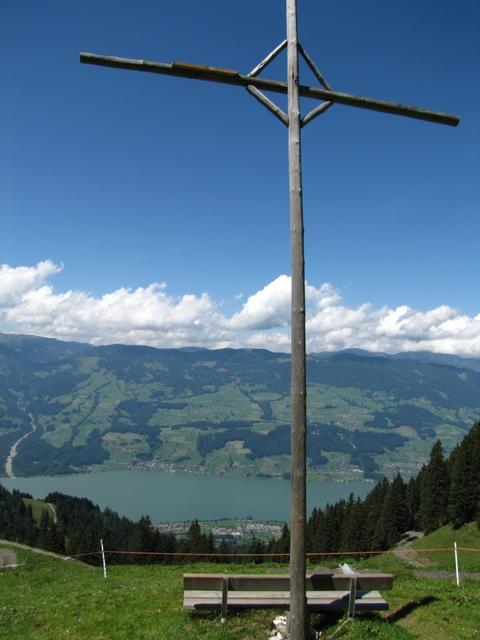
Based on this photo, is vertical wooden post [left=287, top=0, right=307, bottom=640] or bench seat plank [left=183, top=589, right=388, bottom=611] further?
bench seat plank [left=183, top=589, right=388, bottom=611]

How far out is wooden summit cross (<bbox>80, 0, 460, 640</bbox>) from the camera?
21.7ft

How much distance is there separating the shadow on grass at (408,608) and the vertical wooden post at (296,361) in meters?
3.55

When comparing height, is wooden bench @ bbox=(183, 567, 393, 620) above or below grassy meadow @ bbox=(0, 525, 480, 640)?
above

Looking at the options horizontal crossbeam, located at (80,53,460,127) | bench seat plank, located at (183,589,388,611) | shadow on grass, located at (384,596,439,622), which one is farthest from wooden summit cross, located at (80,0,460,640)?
shadow on grass, located at (384,596,439,622)

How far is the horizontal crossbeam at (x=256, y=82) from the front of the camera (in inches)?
295

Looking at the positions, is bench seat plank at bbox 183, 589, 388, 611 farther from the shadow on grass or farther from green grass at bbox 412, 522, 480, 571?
green grass at bbox 412, 522, 480, 571

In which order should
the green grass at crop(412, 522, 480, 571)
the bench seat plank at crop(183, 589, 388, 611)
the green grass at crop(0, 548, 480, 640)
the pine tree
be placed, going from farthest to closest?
the pine tree < the green grass at crop(412, 522, 480, 571) < the bench seat plank at crop(183, 589, 388, 611) < the green grass at crop(0, 548, 480, 640)

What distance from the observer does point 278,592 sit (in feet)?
29.3

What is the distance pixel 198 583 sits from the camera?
29.6ft

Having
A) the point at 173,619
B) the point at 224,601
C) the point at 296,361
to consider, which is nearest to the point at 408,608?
the point at 224,601

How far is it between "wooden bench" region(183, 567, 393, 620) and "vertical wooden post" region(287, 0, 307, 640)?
222 centimetres

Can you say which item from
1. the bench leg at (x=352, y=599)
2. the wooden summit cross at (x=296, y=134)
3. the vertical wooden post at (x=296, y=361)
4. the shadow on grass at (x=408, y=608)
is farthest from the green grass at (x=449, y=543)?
the wooden summit cross at (x=296, y=134)

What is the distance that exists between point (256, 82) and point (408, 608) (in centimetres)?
1089

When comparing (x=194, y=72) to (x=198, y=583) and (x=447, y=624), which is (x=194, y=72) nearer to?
(x=198, y=583)
